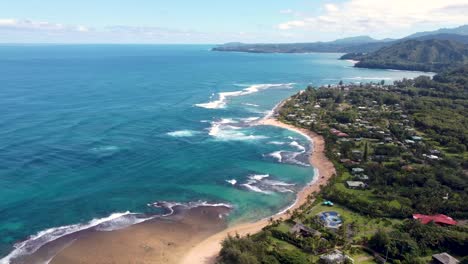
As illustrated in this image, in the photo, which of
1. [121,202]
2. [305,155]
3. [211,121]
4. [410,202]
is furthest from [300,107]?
[121,202]

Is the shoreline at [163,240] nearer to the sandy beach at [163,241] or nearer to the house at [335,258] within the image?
the sandy beach at [163,241]

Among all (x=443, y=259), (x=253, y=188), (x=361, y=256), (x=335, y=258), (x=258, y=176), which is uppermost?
(x=443, y=259)

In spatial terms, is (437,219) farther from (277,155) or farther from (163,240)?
(163,240)

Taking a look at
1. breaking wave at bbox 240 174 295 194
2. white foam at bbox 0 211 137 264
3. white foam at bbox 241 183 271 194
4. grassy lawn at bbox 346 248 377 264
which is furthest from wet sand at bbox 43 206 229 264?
grassy lawn at bbox 346 248 377 264

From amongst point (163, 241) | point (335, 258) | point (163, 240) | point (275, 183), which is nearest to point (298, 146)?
point (275, 183)

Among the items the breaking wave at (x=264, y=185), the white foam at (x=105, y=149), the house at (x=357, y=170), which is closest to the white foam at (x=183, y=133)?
the white foam at (x=105, y=149)

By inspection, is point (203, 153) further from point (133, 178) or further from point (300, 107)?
point (300, 107)
